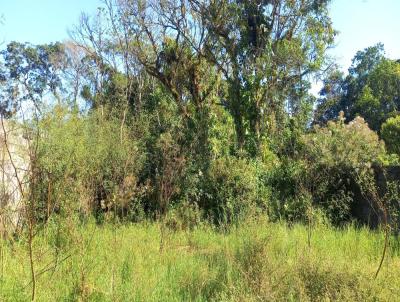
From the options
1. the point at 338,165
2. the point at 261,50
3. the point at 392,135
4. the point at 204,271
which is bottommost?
the point at 204,271

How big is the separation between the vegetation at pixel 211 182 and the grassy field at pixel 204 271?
0.09 ft

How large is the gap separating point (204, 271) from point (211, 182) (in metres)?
6.70

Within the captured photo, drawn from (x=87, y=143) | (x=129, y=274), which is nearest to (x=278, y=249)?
(x=129, y=274)

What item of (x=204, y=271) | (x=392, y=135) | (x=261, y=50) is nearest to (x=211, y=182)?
(x=261, y=50)

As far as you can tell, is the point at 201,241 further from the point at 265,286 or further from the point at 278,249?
the point at 265,286

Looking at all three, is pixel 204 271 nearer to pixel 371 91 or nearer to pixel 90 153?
pixel 90 153

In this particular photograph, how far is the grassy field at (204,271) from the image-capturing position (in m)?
4.90

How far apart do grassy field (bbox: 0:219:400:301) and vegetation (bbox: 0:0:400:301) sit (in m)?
0.03

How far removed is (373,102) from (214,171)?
2000 centimetres

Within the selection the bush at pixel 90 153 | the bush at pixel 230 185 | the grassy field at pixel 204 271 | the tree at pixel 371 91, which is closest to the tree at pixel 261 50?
the bush at pixel 230 185

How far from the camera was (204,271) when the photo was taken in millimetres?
5871

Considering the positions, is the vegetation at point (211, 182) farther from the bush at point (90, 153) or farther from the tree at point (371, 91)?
the tree at point (371, 91)

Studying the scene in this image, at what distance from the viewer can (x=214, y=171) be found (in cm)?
1261

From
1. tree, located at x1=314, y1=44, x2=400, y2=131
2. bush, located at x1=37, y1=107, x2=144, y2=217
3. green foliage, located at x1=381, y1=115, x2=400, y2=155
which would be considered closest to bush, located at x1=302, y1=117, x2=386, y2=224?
green foliage, located at x1=381, y1=115, x2=400, y2=155
